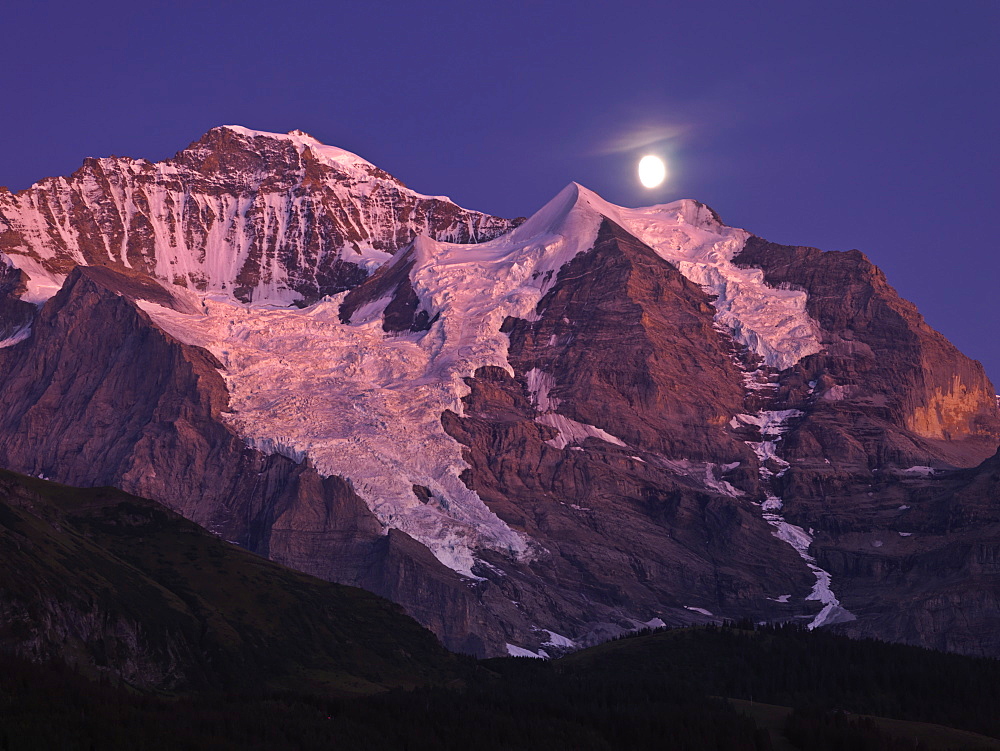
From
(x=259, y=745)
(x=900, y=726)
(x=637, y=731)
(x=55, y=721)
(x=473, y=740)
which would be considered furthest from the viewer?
(x=900, y=726)

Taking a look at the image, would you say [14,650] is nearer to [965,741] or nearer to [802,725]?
[802,725]

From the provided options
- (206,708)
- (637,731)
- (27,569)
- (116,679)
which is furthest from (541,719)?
(27,569)

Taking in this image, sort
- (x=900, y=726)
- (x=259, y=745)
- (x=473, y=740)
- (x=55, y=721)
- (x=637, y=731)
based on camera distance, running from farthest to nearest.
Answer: (x=900, y=726)
(x=637, y=731)
(x=473, y=740)
(x=259, y=745)
(x=55, y=721)

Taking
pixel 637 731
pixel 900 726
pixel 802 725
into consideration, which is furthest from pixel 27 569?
pixel 900 726

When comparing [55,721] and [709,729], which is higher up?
[709,729]

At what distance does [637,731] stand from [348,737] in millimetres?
34871

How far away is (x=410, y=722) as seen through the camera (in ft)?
582

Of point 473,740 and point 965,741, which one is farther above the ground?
point 965,741

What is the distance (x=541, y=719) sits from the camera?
18500cm

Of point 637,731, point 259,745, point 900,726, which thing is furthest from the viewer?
point 900,726

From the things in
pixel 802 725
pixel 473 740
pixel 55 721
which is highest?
pixel 802 725

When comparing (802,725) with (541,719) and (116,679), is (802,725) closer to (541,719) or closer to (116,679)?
(541,719)

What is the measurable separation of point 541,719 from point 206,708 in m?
38.7

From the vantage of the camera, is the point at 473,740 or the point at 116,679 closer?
the point at 473,740
